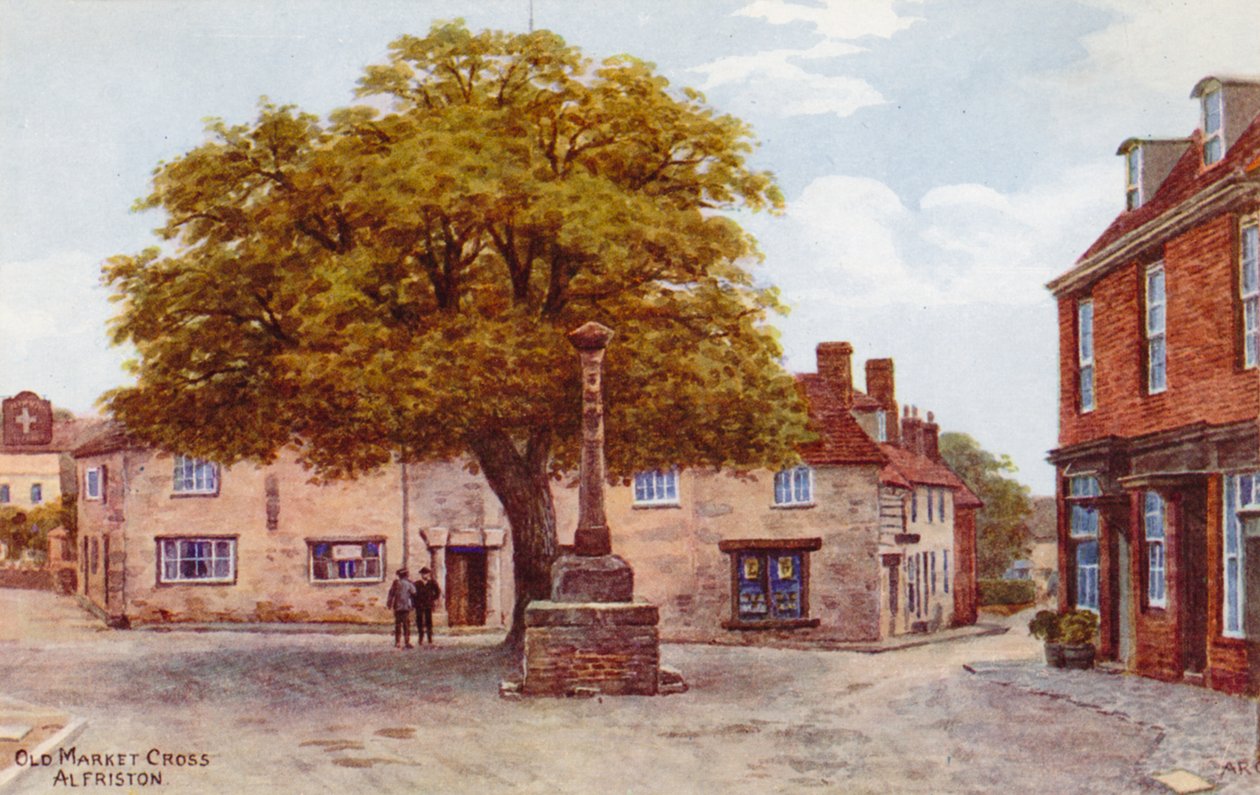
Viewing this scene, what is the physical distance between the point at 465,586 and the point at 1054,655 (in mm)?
16398

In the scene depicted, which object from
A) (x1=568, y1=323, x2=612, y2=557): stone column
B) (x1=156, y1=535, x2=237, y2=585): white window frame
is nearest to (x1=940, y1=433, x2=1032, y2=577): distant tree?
(x1=156, y1=535, x2=237, y2=585): white window frame

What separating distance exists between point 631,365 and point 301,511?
17.5 meters

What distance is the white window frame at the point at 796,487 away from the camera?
32656mm

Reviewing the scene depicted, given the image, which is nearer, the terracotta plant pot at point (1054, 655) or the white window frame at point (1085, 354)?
the white window frame at point (1085, 354)

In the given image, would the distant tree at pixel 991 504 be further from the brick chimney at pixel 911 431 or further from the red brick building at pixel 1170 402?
the red brick building at pixel 1170 402

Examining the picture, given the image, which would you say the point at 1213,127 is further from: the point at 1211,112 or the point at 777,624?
the point at 777,624

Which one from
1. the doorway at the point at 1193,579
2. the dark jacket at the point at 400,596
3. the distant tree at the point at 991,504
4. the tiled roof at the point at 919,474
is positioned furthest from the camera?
the distant tree at the point at 991,504

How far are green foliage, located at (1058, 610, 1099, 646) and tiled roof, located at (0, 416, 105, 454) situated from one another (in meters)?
24.3

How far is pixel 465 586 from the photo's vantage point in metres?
34.2

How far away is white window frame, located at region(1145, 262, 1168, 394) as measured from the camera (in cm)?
1835

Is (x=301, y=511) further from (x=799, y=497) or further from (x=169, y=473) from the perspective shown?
(x=799, y=497)

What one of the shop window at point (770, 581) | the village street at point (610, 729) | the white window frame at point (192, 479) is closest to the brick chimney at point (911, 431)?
the shop window at point (770, 581)

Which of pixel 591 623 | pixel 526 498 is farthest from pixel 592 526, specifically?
pixel 526 498

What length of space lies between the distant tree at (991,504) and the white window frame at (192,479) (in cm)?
2971
